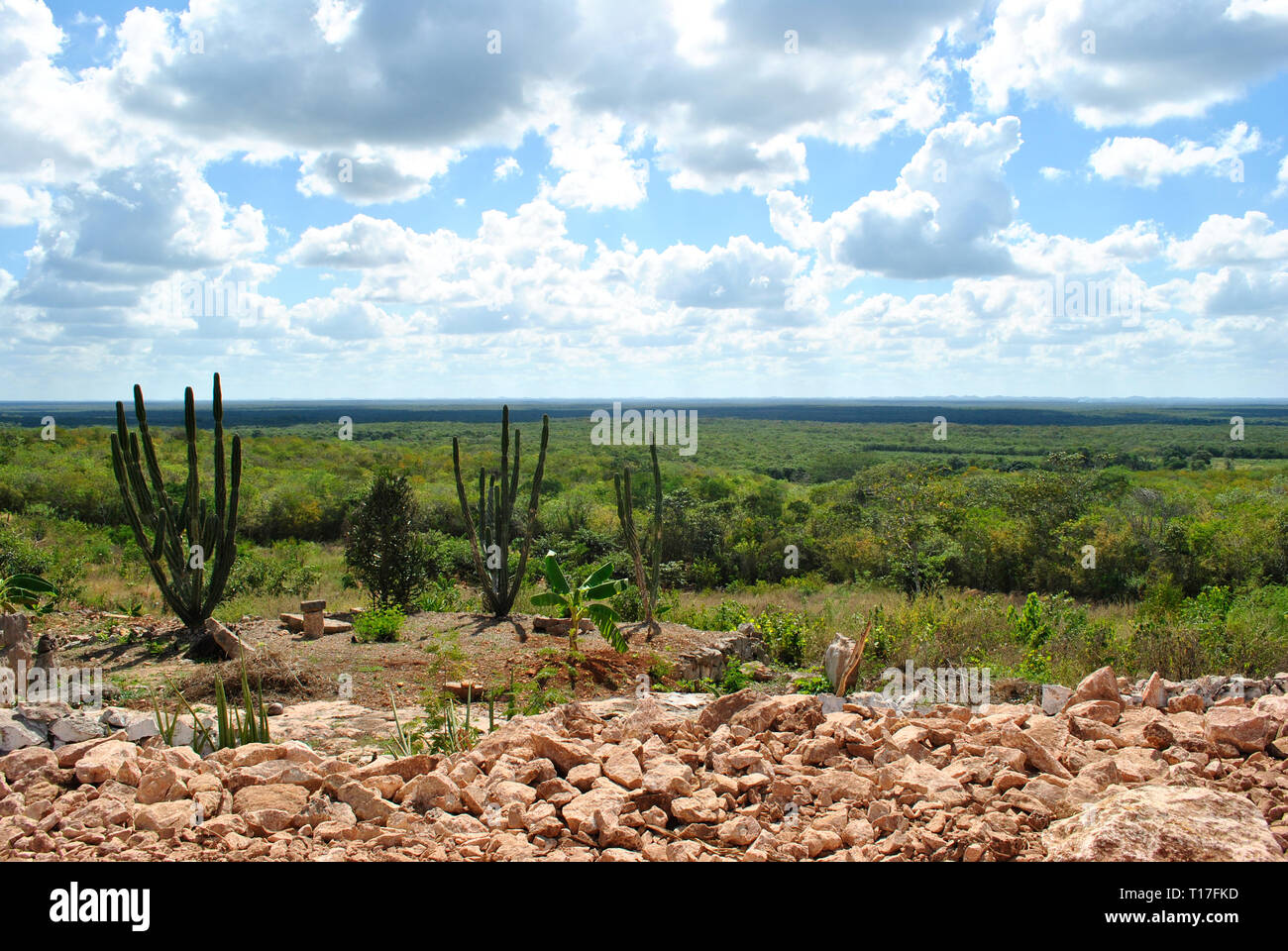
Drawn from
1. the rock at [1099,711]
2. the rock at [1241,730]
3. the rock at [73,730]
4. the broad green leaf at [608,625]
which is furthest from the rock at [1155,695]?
the rock at [73,730]

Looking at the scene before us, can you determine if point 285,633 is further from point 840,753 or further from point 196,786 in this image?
point 840,753

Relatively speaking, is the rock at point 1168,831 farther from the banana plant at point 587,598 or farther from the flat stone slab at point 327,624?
the flat stone slab at point 327,624

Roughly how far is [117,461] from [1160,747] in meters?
11.3

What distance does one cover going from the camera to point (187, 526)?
34.4ft

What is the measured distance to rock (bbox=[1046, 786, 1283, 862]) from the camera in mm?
3307

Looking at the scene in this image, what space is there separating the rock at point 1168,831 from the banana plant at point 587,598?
562 cm

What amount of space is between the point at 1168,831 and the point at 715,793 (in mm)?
1932

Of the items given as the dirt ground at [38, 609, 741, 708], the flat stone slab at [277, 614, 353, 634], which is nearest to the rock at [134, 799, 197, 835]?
the dirt ground at [38, 609, 741, 708]

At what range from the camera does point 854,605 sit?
1470 cm

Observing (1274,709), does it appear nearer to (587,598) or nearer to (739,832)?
(739,832)

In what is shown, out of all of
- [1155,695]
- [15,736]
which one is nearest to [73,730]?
[15,736]

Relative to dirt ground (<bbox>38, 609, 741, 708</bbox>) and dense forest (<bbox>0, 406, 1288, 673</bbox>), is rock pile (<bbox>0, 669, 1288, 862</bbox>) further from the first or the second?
dense forest (<bbox>0, 406, 1288, 673</bbox>)

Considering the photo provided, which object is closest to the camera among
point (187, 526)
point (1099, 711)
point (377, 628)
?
point (1099, 711)

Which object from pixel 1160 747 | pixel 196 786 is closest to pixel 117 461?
pixel 196 786
